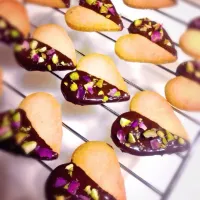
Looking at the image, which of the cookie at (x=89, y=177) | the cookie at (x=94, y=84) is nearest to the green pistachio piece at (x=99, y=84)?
the cookie at (x=94, y=84)

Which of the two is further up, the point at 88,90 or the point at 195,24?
the point at 195,24

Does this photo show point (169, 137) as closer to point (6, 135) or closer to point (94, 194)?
point (94, 194)

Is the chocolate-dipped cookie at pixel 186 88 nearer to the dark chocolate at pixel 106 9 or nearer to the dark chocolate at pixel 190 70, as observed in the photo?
the dark chocolate at pixel 190 70

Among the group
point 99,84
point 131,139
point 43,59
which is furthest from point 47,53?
point 131,139

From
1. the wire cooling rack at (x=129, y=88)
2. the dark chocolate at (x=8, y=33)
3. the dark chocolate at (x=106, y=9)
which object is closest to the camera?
the dark chocolate at (x=8, y=33)

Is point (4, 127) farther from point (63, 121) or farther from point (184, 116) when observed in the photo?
point (184, 116)

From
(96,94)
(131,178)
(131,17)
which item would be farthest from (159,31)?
(131,178)
